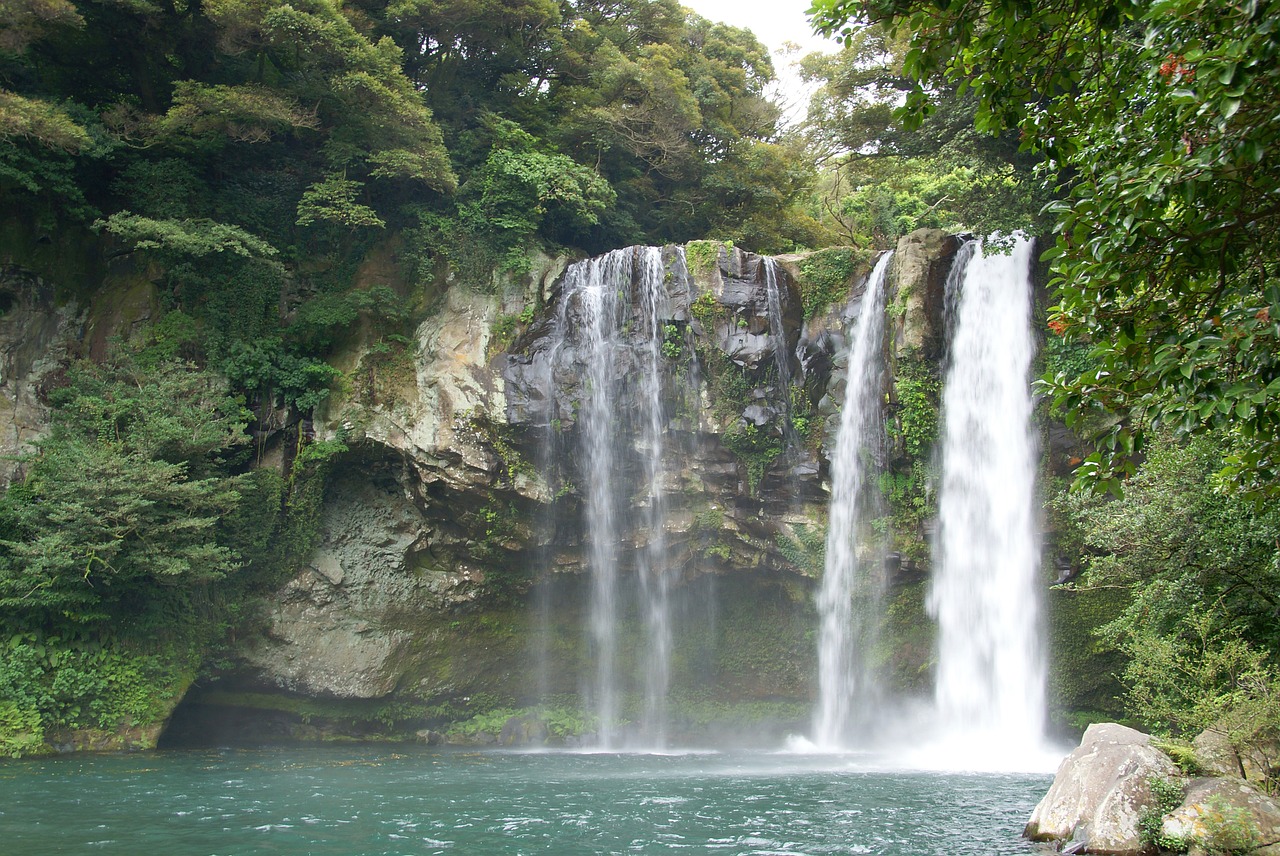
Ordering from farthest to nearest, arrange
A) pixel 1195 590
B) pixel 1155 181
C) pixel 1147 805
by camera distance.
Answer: pixel 1195 590, pixel 1147 805, pixel 1155 181

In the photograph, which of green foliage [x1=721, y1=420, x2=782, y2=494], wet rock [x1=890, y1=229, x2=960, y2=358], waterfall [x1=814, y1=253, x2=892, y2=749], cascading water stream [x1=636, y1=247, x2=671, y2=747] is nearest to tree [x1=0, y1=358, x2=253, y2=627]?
cascading water stream [x1=636, y1=247, x2=671, y2=747]

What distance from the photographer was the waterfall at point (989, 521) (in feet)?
50.4

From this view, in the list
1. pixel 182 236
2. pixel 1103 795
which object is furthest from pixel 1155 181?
pixel 182 236

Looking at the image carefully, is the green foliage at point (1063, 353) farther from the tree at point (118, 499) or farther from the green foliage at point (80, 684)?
the green foliage at point (80, 684)

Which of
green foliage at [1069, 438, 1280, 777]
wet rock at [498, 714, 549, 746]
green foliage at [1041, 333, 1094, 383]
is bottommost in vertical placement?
wet rock at [498, 714, 549, 746]

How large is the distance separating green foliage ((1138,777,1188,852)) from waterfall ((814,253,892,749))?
Result: 363 inches

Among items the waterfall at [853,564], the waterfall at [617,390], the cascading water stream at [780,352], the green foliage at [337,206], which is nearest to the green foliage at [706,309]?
the waterfall at [617,390]

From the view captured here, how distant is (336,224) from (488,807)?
1296 centimetres

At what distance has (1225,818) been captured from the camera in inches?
249

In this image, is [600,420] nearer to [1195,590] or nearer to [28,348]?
[1195,590]

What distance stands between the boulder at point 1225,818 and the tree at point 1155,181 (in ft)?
9.37

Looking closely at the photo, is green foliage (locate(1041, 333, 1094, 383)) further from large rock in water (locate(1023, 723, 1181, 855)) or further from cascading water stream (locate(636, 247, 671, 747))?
large rock in water (locate(1023, 723, 1181, 855))

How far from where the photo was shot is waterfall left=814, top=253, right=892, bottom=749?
16609mm

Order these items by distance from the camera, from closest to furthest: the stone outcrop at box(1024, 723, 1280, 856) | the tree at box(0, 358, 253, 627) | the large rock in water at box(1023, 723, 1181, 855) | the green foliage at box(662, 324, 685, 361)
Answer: the stone outcrop at box(1024, 723, 1280, 856), the large rock in water at box(1023, 723, 1181, 855), the tree at box(0, 358, 253, 627), the green foliage at box(662, 324, 685, 361)
